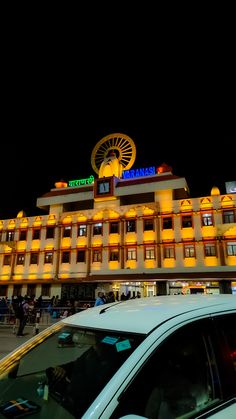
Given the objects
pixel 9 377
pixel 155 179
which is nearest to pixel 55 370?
pixel 9 377

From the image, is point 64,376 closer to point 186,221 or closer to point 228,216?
point 228,216

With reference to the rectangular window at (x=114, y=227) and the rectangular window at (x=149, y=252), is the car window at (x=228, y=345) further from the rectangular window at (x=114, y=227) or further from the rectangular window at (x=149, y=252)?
the rectangular window at (x=114, y=227)

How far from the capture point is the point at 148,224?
35.2 meters

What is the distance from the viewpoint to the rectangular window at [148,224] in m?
35.0

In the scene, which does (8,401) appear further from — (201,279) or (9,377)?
(201,279)

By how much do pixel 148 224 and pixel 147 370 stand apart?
110 feet

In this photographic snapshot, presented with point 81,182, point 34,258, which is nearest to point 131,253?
point 34,258

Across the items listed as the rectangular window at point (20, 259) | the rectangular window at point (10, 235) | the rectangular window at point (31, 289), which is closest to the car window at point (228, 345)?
the rectangular window at point (31, 289)

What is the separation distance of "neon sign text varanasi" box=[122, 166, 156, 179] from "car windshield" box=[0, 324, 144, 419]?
36.5 meters

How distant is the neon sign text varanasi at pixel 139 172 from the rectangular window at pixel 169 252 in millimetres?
9615

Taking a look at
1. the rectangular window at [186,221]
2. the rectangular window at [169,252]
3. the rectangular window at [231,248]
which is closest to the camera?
the rectangular window at [231,248]

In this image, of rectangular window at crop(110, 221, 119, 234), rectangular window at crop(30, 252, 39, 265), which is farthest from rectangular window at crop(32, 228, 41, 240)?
rectangular window at crop(110, 221, 119, 234)

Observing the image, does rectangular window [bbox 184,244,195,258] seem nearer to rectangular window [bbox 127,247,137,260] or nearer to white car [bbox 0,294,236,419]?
rectangular window [bbox 127,247,137,260]

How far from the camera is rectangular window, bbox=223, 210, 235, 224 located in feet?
105
